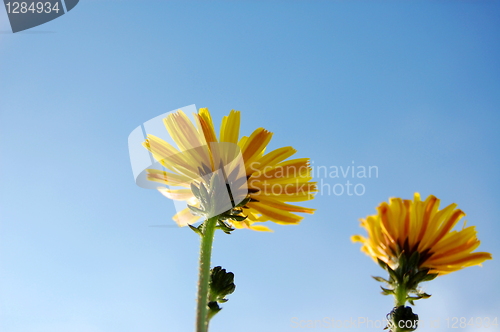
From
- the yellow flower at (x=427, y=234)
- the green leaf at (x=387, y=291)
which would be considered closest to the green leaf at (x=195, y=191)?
the yellow flower at (x=427, y=234)

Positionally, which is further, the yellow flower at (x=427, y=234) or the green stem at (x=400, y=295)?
the yellow flower at (x=427, y=234)

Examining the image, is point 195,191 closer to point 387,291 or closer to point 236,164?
point 236,164

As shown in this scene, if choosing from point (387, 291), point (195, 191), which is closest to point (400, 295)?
point (387, 291)

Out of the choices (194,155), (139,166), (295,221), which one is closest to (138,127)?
(139,166)

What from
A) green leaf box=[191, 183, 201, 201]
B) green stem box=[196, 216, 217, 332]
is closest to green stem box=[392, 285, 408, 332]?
green stem box=[196, 216, 217, 332]

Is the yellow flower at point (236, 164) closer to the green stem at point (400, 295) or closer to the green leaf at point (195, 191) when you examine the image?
the green leaf at point (195, 191)

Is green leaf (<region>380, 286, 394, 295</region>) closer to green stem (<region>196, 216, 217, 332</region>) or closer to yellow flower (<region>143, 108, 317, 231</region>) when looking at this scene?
yellow flower (<region>143, 108, 317, 231</region>)
